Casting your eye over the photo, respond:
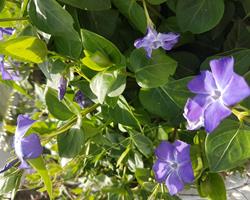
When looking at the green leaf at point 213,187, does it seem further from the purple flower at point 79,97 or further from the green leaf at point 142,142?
the purple flower at point 79,97

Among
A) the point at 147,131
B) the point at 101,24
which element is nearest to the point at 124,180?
the point at 147,131

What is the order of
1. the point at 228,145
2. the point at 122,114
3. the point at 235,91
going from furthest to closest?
1. the point at 122,114
2. the point at 228,145
3. the point at 235,91

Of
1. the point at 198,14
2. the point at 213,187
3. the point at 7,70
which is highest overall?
the point at 198,14

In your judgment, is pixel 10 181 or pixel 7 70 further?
pixel 7 70

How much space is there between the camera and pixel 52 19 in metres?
0.51

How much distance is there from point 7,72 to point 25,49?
14 cm

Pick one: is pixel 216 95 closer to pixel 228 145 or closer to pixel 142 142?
pixel 228 145

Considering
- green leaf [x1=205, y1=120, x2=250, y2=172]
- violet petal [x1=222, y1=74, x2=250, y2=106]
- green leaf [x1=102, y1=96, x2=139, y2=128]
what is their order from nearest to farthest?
violet petal [x1=222, y1=74, x2=250, y2=106]
green leaf [x1=205, y1=120, x2=250, y2=172]
green leaf [x1=102, y1=96, x2=139, y2=128]

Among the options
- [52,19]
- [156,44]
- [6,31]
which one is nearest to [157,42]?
[156,44]

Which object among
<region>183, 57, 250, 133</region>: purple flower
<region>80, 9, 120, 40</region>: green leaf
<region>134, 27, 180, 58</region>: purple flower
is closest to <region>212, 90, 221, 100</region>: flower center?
<region>183, 57, 250, 133</region>: purple flower

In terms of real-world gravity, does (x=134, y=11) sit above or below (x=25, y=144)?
above

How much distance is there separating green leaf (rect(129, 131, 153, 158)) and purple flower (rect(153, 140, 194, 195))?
0.05m

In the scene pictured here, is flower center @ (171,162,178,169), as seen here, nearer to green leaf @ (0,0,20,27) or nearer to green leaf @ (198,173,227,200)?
green leaf @ (198,173,227,200)

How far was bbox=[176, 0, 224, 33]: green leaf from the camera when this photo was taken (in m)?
0.55
